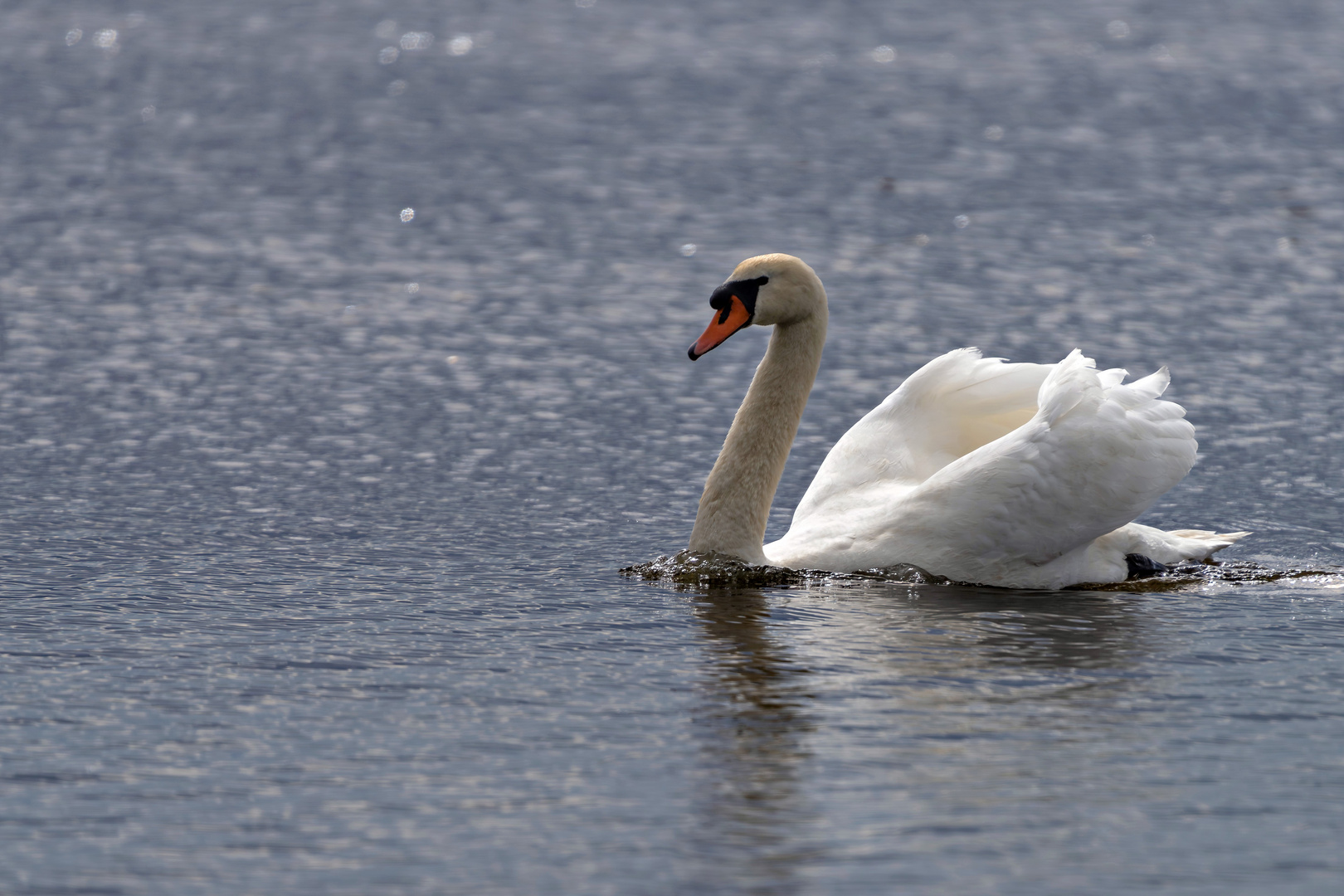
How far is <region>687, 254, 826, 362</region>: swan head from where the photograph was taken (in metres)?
9.52

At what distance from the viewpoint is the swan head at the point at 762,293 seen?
9.52 m

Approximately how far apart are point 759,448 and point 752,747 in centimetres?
300

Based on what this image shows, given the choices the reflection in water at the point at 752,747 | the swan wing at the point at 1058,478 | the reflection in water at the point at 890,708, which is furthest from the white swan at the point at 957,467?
the reflection in water at the point at 752,747

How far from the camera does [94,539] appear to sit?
9758 mm

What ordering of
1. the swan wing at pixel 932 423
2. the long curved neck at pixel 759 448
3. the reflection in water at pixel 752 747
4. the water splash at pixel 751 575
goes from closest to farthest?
1. the reflection in water at pixel 752 747
2. the water splash at pixel 751 575
3. the long curved neck at pixel 759 448
4. the swan wing at pixel 932 423

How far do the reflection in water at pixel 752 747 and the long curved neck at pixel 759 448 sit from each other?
18.3 inches

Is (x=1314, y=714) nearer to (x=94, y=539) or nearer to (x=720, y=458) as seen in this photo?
(x=720, y=458)

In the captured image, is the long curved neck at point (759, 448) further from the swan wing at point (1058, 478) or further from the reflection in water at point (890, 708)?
the swan wing at point (1058, 478)

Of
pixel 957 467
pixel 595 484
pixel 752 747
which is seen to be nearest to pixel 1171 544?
pixel 957 467

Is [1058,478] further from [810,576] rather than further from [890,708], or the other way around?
[890,708]

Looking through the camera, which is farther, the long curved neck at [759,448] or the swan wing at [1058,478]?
the long curved neck at [759,448]

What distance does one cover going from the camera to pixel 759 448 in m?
9.65

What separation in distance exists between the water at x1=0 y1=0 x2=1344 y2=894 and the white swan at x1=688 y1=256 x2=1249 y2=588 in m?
0.28

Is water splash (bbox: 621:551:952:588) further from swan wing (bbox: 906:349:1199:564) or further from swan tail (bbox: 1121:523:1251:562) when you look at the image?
swan tail (bbox: 1121:523:1251:562)
